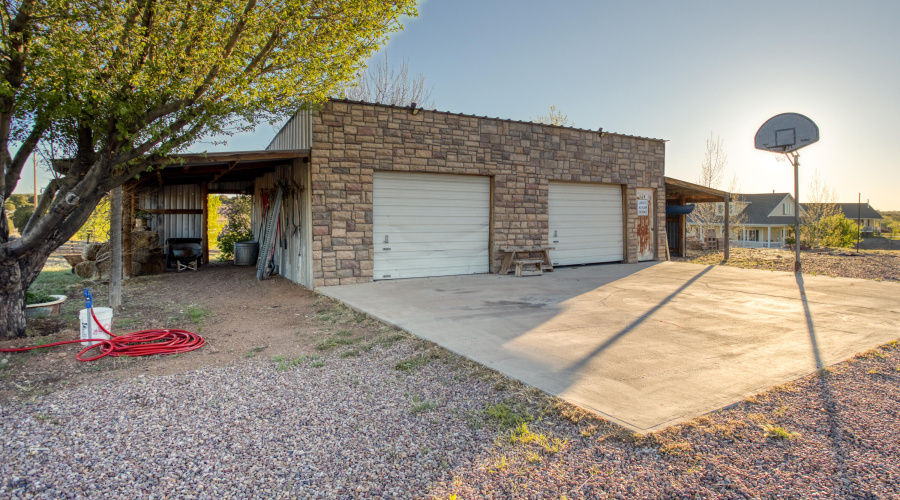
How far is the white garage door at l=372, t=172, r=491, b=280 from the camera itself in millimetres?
9547

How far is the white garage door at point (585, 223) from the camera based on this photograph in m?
12.0

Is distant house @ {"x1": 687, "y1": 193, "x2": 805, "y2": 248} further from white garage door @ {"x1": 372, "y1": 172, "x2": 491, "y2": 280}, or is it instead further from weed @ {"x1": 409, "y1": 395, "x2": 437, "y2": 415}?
weed @ {"x1": 409, "y1": 395, "x2": 437, "y2": 415}

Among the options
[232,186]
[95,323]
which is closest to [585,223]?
[95,323]

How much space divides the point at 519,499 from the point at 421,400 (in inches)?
53.9

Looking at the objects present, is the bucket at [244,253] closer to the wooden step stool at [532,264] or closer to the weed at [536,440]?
the wooden step stool at [532,264]

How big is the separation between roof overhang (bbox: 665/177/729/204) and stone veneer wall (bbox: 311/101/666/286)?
5.75 feet

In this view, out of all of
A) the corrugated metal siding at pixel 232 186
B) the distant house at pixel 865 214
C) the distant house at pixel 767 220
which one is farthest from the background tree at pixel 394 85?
the distant house at pixel 865 214

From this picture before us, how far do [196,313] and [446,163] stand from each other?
552 centimetres

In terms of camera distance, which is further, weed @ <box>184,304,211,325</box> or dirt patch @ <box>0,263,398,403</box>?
weed @ <box>184,304,211,325</box>

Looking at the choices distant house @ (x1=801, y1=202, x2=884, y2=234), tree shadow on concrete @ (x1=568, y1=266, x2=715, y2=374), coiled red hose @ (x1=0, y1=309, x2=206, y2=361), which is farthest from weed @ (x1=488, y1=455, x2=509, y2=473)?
distant house @ (x1=801, y1=202, x2=884, y2=234)

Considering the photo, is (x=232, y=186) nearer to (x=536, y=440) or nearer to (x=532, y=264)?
(x=532, y=264)

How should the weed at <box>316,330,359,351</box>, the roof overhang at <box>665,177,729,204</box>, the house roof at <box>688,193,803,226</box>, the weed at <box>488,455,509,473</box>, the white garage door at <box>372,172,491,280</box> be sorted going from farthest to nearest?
1. the house roof at <box>688,193,803,226</box>
2. the roof overhang at <box>665,177,729,204</box>
3. the white garage door at <box>372,172,491,280</box>
4. the weed at <box>316,330,359,351</box>
5. the weed at <box>488,455,509,473</box>

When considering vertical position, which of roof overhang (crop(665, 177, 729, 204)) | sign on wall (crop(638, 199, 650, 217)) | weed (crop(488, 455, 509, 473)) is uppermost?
roof overhang (crop(665, 177, 729, 204))

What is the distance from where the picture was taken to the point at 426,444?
2.74 meters
